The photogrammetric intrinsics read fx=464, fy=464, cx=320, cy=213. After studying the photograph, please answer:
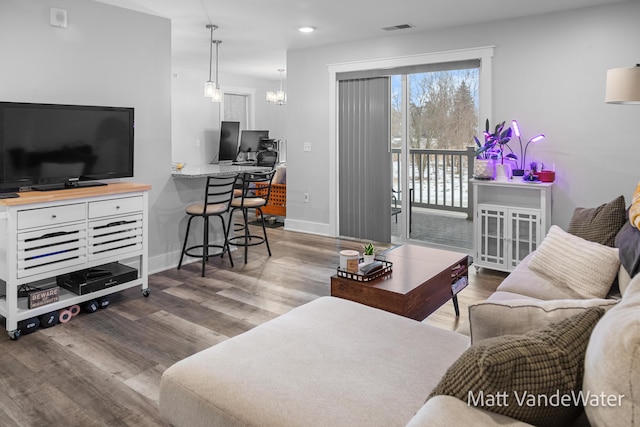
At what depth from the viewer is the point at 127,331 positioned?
10.2 ft

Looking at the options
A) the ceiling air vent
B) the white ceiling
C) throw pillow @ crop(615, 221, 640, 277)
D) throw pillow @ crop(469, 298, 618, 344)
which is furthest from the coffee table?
the ceiling air vent

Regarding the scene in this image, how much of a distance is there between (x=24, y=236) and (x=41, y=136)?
2.55 ft

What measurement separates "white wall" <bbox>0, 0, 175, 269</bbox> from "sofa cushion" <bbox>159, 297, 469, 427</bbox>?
111 inches

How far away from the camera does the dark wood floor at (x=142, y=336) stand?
2.23 metres

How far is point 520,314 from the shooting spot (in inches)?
48.6

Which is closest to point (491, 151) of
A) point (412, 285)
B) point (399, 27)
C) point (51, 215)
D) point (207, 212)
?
point (399, 27)

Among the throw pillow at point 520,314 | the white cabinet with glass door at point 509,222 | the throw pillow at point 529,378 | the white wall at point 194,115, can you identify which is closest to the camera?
the throw pillow at point 529,378

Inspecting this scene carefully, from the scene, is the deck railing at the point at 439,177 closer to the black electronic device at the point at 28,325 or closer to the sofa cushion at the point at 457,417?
the black electronic device at the point at 28,325

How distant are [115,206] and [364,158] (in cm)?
312

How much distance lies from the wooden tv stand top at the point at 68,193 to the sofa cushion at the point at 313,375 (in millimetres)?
1946

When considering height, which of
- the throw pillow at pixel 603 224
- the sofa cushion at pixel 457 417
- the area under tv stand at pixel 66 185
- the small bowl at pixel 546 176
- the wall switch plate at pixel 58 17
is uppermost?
the wall switch plate at pixel 58 17

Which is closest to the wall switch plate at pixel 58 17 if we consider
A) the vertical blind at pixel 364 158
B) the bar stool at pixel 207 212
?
the bar stool at pixel 207 212

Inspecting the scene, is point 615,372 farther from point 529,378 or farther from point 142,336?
point 142,336

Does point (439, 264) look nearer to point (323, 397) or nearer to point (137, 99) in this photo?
point (323, 397)
